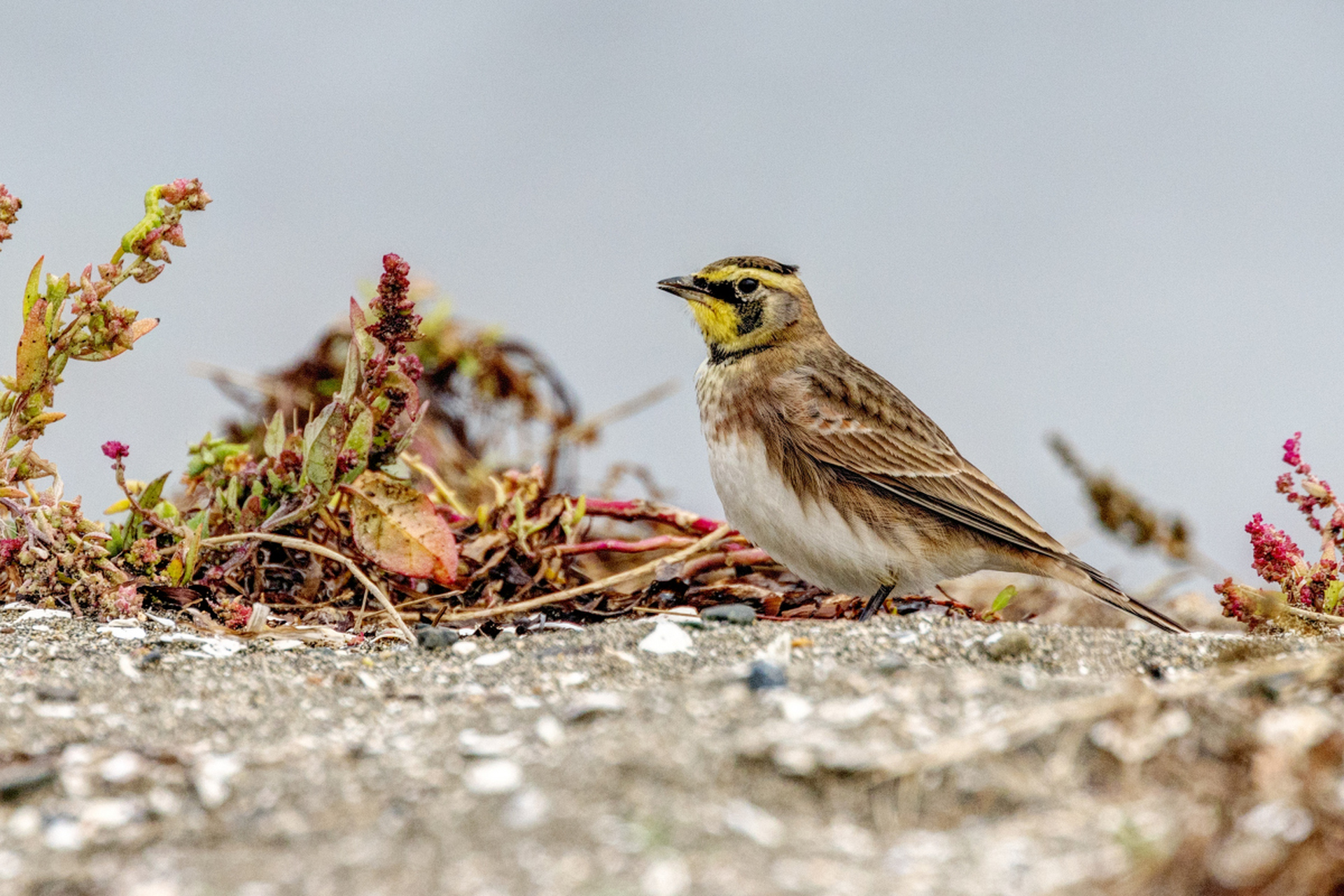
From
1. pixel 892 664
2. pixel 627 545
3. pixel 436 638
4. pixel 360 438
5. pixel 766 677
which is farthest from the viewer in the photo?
pixel 627 545

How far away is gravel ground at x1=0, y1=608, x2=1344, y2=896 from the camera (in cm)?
246

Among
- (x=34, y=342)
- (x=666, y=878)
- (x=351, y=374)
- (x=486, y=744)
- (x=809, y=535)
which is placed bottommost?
(x=666, y=878)

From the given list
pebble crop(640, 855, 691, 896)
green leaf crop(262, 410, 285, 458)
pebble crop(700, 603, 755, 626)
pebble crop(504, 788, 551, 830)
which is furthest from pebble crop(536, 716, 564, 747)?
green leaf crop(262, 410, 285, 458)

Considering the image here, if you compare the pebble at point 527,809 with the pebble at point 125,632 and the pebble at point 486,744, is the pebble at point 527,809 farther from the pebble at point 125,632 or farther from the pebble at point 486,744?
the pebble at point 125,632

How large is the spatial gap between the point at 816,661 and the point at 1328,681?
1280 mm

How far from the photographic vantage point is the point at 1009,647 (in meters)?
4.01

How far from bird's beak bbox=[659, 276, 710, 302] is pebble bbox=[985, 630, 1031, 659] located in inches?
99.8

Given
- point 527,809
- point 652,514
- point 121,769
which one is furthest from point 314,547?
point 527,809

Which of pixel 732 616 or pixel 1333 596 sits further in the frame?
pixel 1333 596

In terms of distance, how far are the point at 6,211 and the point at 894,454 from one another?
11.1 ft

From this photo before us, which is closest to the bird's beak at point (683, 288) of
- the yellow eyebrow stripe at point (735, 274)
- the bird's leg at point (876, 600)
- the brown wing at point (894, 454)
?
the yellow eyebrow stripe at point (735, 274)

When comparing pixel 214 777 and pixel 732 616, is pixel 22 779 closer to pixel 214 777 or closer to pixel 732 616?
pixel 214 777

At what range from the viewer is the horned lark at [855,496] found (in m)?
5.33

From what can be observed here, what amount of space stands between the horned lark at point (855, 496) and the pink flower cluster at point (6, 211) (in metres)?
2.69
